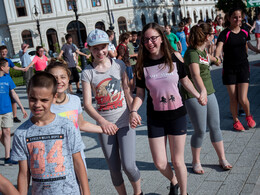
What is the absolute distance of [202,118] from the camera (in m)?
4.06

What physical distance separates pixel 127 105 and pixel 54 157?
132cm

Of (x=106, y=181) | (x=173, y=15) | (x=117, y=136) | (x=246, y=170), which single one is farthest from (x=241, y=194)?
(x=173, y=15)

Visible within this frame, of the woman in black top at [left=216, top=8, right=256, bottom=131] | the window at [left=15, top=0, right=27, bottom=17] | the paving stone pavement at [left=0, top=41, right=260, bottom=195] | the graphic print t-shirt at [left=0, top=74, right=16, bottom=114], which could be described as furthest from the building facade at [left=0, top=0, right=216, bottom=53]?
the paving stone pavement at [left=0, top=41, right=260, bottom=195]

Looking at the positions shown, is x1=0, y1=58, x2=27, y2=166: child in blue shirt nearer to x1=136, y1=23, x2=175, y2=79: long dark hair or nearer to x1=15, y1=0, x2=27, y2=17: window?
x1=136, y1=23, x2=175, y2=79: long dark hair

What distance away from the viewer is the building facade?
42.1 metres

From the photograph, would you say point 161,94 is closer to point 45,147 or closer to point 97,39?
point 97,39

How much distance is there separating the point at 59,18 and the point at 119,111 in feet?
141

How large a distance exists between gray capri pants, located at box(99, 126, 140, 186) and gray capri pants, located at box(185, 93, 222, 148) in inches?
39.1

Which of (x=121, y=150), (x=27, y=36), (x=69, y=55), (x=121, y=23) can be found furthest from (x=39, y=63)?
(x=121, y=23)

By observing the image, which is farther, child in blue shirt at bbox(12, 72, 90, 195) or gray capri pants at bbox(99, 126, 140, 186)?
gray capri pants at bbox(99, 126, 140, 186)

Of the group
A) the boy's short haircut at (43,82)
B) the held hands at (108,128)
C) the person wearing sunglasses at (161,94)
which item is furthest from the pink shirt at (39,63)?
the boy's short haircut at (43,82)

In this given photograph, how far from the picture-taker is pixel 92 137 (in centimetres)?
672

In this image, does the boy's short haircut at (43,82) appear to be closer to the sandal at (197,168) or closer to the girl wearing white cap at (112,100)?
the girl wearing white cap at (112,100)

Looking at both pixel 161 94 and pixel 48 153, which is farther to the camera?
pixel 161 94
